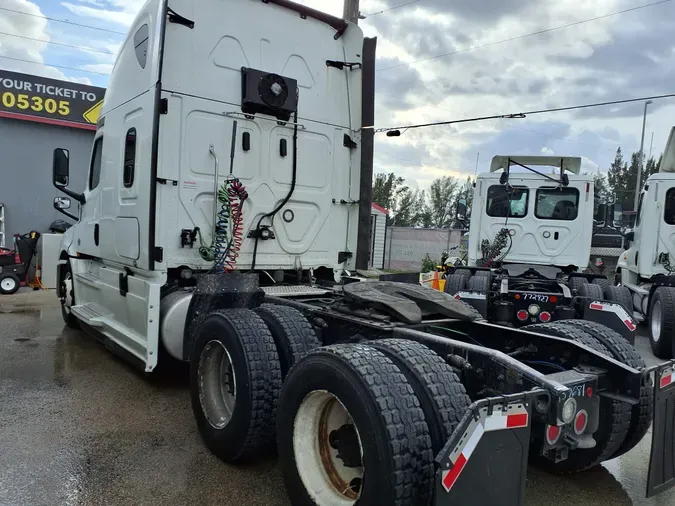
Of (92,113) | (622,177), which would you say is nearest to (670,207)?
(92,113)

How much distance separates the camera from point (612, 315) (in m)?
5.91

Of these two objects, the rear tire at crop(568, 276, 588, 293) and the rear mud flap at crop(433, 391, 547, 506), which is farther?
the rear tire at crop(568, 276, 588, 293)

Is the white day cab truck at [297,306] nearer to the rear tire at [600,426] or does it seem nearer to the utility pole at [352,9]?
the rear tire at [600,426]

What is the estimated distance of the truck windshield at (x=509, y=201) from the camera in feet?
30.3

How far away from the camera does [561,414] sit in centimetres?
243

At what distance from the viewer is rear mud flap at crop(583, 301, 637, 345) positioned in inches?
227

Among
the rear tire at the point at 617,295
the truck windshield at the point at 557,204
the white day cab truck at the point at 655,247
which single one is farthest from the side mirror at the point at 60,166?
the white day cab truck at the point at 655,247

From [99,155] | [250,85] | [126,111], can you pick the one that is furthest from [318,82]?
[99,155]

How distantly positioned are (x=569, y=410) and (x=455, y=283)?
18.7 ft

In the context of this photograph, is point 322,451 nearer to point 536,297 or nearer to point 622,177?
point 536,297

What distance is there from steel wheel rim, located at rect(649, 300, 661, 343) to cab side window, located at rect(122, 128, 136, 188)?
717 centimetres

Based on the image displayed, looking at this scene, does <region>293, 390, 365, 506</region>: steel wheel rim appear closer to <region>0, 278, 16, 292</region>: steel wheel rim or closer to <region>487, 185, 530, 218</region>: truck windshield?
<region>487, 185, 530, 218</region>: truck windshield

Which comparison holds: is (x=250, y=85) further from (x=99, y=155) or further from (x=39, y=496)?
(x=39, y=496)

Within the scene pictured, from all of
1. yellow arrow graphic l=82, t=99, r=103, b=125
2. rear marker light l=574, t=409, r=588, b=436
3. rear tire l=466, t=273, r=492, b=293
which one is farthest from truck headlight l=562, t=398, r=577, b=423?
yellow arrow graphic l=82, t=99, r=103, b=125
